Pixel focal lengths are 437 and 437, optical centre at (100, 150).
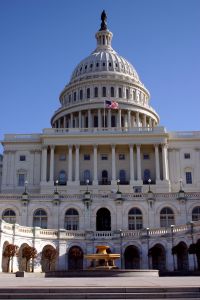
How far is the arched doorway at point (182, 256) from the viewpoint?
59.9m

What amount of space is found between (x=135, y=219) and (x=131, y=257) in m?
7.90

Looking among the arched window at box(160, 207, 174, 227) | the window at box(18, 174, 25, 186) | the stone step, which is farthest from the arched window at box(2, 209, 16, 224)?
the stone step

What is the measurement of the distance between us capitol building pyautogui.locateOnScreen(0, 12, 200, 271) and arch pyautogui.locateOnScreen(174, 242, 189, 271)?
15 centimetres

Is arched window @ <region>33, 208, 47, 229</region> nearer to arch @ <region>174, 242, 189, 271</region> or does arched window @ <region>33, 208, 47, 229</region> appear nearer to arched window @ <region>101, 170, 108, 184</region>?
arch @ <region>174, 242, 189, 271</region>

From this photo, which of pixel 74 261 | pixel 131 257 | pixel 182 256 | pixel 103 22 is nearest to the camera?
pixel 182 256

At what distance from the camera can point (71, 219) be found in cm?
7144

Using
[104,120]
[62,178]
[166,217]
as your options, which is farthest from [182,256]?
[104,120]

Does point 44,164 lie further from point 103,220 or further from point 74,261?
point 74,261

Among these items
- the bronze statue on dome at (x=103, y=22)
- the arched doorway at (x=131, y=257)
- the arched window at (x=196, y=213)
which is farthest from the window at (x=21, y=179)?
the bronze statue on dome at (x=103, y=22)

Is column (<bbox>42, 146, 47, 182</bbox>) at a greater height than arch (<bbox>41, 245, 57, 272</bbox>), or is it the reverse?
column (<bbox>42, 146, 47, 182</bbox>)

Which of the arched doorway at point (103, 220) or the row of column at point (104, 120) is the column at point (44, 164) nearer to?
the row of column at point (104, 120)

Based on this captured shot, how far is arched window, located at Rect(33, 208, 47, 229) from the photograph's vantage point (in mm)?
71312

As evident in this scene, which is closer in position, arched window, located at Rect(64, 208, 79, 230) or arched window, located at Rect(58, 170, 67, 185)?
arched window, located at Rect(64, 208, 79, 230)

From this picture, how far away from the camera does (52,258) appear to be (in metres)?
60.8
